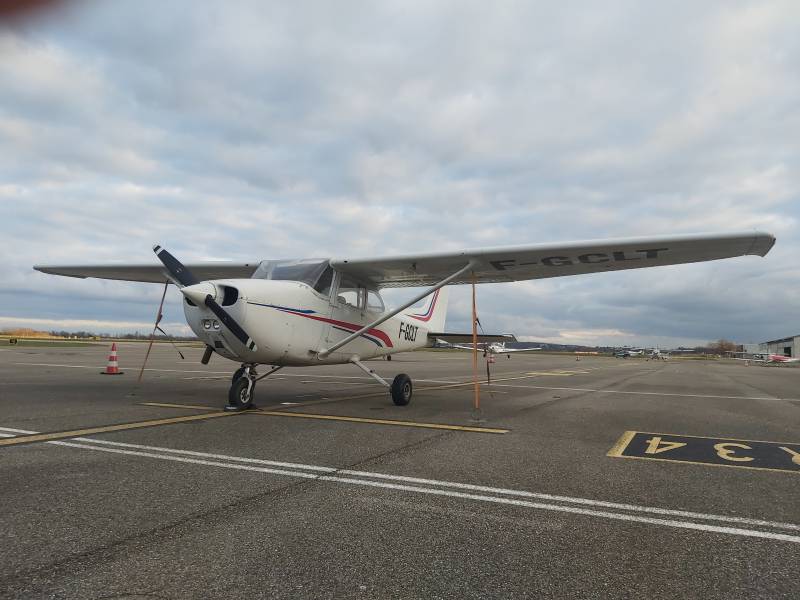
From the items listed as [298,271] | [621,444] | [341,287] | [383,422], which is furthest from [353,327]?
[621,444]

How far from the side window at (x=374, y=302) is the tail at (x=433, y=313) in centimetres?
190

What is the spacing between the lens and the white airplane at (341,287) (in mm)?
7602

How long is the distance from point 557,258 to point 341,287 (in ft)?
13.8

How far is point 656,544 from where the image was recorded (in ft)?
9.75

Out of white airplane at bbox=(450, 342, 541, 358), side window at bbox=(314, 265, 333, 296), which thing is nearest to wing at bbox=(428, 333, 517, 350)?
white airplane at bbox=(450, 342, 541, 358)

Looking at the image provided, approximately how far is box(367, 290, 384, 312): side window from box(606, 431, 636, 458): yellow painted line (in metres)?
5.93

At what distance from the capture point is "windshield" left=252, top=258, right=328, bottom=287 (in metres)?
9.39

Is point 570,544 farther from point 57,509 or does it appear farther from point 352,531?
point 57,509

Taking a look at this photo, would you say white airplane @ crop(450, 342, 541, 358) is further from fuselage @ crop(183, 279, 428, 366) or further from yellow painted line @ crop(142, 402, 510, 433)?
fuselage @ crop(183, 279, 428, 366)

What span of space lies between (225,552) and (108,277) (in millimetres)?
13454

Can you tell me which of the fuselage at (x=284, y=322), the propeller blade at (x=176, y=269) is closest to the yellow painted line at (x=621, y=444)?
the fuselage at (x=284, y=322)

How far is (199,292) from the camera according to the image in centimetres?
712

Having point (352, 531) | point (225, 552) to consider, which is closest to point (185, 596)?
point (225, 552)

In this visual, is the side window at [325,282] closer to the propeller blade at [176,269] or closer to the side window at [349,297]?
the side window at [349,297]
